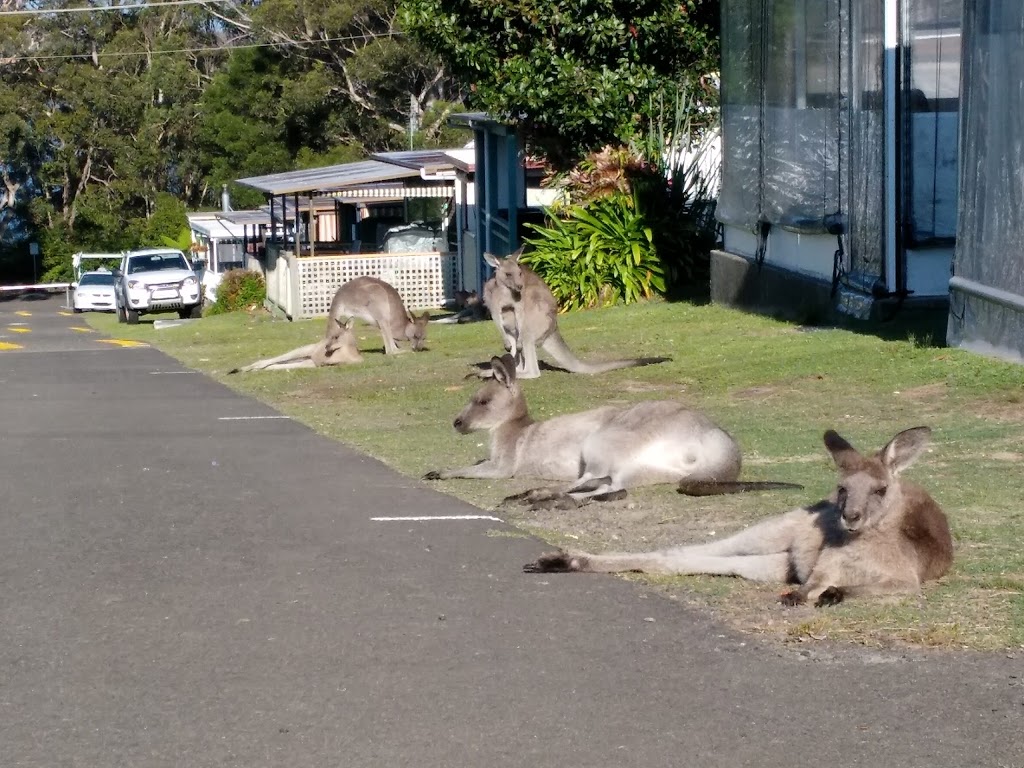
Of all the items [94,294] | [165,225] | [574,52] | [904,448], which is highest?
[574,52]

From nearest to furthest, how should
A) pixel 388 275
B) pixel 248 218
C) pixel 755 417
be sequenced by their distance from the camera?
1. pixel 755 417
2. pixel 388 275
3. pixel 248 218

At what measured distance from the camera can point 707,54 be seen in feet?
85.5

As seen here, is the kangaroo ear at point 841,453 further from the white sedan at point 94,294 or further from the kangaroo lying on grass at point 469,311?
the white sedan at point 94,294

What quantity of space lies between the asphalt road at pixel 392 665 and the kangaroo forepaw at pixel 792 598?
343 mm

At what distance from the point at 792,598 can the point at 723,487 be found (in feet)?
8.03

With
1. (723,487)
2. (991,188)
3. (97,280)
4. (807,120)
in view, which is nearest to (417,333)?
(807,120)

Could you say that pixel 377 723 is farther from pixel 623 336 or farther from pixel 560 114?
pixel 560 114

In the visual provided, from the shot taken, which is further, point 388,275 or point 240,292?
point 240,292

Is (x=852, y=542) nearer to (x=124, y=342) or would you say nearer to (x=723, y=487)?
(x=723, y=487)

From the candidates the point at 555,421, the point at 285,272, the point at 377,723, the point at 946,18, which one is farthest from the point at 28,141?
the point at 377,723

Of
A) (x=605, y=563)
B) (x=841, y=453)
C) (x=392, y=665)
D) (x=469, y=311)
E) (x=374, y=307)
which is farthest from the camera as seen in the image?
(x=469, y=311)

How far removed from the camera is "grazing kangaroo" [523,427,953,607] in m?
6.33

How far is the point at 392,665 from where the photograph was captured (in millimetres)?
5930

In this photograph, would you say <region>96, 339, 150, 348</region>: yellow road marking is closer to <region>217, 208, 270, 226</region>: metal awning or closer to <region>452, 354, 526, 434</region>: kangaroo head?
<region>452, 354, 526, 434</region>: kangaroo head
